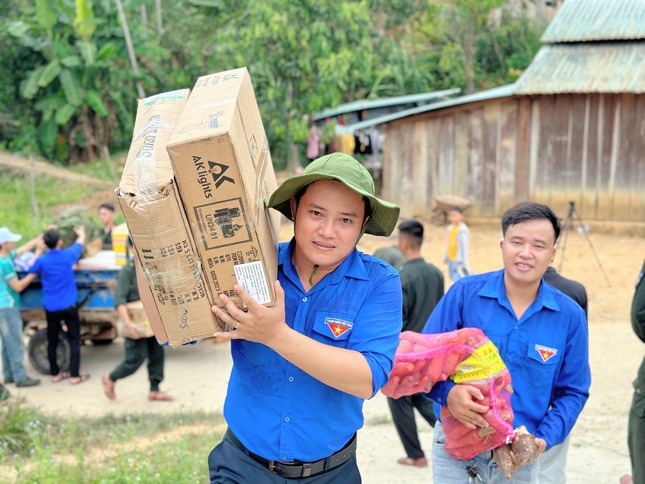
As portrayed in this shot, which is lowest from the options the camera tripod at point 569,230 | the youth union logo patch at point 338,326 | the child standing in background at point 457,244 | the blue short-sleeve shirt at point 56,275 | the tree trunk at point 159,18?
the camera tripod at point 569,230

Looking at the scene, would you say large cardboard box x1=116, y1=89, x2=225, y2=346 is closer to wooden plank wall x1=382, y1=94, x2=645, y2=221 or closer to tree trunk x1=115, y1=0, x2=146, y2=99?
wooden plank wall x1=382, y1=94, x2=645, y2=221

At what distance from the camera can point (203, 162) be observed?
224 centimetres

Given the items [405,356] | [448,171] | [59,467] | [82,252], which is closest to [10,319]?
[82,252]

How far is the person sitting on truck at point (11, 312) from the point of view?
7.83 m

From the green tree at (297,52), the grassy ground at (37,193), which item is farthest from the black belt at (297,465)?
the green tree at (297,52)

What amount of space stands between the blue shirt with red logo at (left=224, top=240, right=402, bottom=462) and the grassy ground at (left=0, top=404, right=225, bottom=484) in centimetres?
210

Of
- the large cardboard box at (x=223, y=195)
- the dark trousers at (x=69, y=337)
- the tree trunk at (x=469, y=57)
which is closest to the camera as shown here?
the large cardboard box at (x=223, y=195)

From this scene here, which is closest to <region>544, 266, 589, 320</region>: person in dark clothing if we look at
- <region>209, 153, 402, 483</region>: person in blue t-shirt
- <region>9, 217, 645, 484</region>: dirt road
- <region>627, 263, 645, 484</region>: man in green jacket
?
<region>627, 263, 645, 484</region>: man in green jacket

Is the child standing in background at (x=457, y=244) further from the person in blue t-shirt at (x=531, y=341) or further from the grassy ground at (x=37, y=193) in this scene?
the grassy ground at (x=37, y=193)

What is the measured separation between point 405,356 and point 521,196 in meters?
13.7

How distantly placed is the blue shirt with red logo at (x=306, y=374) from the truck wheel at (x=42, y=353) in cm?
646

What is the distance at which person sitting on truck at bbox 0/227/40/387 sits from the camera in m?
7.83

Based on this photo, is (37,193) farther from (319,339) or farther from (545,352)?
(319,339)

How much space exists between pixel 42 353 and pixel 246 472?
668 centimetres
